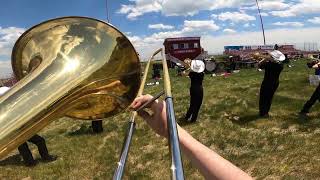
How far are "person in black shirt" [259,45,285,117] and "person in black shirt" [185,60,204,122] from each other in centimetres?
126

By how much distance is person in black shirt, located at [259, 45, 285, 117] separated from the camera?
930 cm

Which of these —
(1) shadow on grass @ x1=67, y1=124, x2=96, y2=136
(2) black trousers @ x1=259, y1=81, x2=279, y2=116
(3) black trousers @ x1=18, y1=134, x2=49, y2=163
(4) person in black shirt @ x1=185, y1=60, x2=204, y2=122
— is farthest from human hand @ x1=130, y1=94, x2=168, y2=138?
(1) shadow on grass @ x1=67, y1=124, x2=96, y2=136

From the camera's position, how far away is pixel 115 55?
2.45 m

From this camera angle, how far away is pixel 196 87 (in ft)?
32.4

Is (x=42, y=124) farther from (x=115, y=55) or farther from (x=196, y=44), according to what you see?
(x=196, y=44)

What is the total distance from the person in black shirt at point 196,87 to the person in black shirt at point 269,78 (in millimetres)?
1259

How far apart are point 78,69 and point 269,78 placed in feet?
25.6

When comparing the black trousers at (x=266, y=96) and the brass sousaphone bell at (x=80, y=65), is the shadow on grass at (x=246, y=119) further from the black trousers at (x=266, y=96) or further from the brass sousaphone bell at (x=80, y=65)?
the brass sousaphone bell at (x=80, y=65)

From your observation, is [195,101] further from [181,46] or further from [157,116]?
[181,46]

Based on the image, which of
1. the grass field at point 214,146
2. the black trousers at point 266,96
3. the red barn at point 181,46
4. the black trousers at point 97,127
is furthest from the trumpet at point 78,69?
the red barn at point 181,46

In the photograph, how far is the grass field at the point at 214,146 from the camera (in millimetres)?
6434

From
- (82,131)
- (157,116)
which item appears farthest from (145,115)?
(82,131)

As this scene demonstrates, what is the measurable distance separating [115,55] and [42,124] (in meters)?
0.82

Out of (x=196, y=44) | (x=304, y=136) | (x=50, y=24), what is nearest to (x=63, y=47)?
(x=50, y=24)
